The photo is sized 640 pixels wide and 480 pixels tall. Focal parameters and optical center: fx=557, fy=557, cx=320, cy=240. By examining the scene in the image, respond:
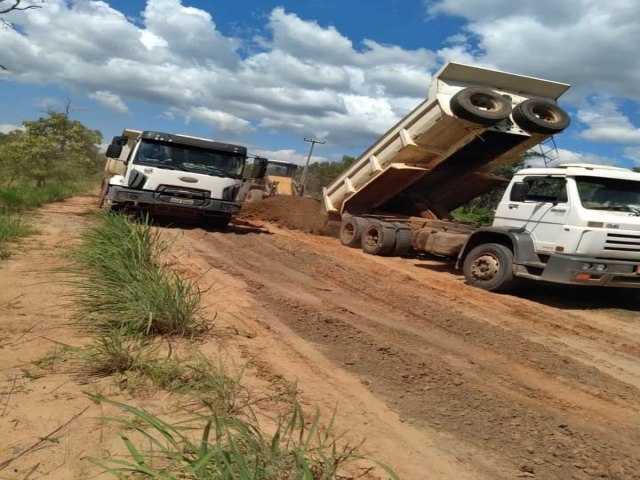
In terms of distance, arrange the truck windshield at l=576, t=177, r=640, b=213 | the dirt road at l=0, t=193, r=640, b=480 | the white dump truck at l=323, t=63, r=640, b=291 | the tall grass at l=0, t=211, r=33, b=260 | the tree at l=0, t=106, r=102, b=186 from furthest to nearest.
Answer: the tree at l=0, t=106, r=102, b=186 < the tall grass at l=0, t=211, r=33, b=260 < the truck windshield at l=576, t=177, r=640, b=213 < the white dump truck at l=323, t=63, r=640, b=291 < the dirt road at l=0, t=193, r=640, b=480

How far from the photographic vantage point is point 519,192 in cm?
854

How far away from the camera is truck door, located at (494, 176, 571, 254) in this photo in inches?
306

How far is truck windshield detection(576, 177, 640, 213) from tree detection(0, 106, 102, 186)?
58.9 ft

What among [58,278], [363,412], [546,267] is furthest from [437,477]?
[546,267]

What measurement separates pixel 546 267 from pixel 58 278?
243 inches

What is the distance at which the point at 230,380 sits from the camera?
3.36m

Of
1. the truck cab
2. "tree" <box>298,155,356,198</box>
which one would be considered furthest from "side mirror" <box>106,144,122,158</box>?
"tree" <box>298,155,356,198</box>

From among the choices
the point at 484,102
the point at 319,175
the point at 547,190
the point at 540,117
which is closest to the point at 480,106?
the point at 484,102

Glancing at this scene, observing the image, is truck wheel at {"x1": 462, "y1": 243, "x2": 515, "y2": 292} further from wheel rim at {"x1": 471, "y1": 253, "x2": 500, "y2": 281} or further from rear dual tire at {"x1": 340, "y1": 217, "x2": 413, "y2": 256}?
rear dual tire at {"x1": 340, "y1": 217, "x2": 413, "y2": 256}

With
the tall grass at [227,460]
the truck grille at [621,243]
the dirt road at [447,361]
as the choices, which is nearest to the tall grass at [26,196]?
the dirt road at [447,361]

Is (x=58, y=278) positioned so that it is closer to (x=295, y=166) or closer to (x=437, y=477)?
(x=437, y=477)

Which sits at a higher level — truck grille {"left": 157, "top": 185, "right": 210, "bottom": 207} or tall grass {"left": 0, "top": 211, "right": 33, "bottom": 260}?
truck grille {"left": 157, "top": 185, "right": 210, "bottom": 207}

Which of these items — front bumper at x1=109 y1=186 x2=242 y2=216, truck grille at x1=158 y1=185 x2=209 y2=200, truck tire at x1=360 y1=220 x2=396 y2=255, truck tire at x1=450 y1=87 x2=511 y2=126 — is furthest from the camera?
truck grille at x1=158 y1=185 x2=209 y2=200

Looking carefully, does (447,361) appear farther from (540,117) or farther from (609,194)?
Answer: (540,117)
